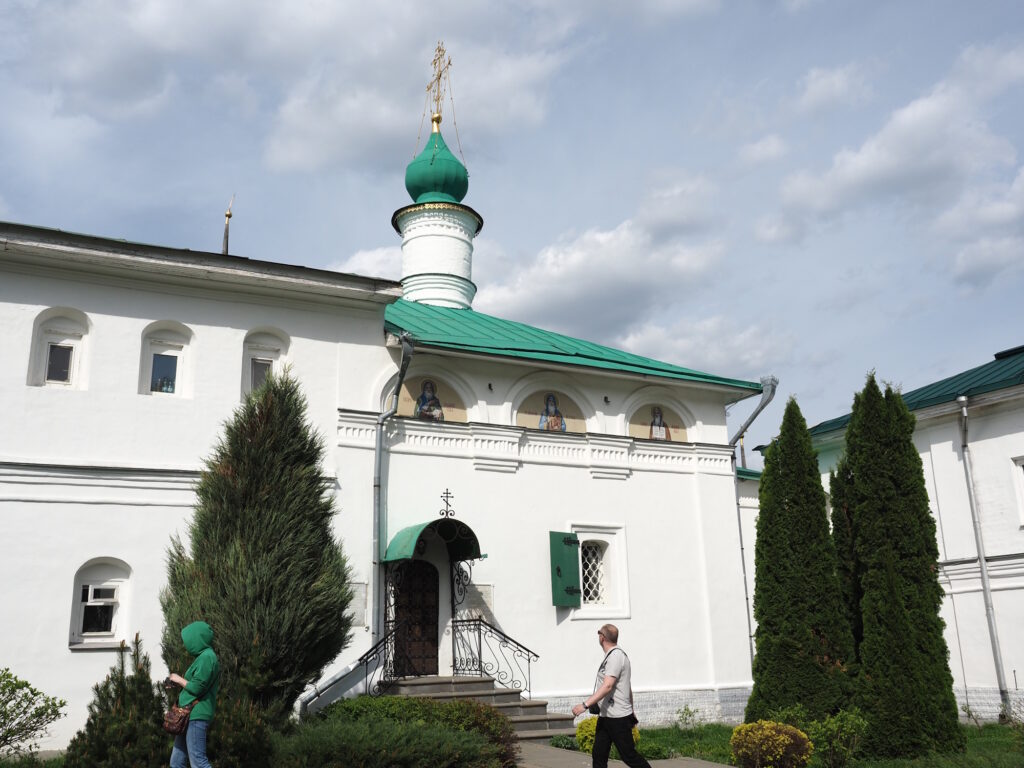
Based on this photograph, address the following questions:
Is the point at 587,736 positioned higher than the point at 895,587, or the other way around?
the point at 895,587

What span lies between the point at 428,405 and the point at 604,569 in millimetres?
3846

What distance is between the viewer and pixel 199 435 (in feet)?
38.1

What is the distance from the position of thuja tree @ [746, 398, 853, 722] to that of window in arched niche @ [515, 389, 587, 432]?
12.3 feet

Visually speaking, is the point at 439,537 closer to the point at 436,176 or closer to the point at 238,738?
the point at 238,738

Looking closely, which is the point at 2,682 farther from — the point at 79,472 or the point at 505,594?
the point at 505,594

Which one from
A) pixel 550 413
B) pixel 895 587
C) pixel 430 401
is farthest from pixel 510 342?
pixel 895 587

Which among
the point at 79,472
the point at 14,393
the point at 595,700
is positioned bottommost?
the point at 595,700

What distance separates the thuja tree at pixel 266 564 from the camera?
29.3ft

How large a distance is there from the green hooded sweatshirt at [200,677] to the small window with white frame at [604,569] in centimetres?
806

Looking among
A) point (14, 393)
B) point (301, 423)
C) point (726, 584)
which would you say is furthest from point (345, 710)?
point (726, 584)

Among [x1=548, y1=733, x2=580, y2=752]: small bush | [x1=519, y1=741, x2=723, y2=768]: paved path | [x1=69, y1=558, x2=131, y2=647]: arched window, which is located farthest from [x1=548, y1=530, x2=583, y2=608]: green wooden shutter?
[x1=69, y1=558, x2=131, y2=647]: arched window

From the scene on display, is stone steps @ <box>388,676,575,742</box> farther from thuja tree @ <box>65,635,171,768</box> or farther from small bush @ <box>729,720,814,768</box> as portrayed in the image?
thuja tree @ <box>65,635,171,768</box>

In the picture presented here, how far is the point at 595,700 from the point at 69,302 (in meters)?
8.22

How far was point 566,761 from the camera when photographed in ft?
30.7
